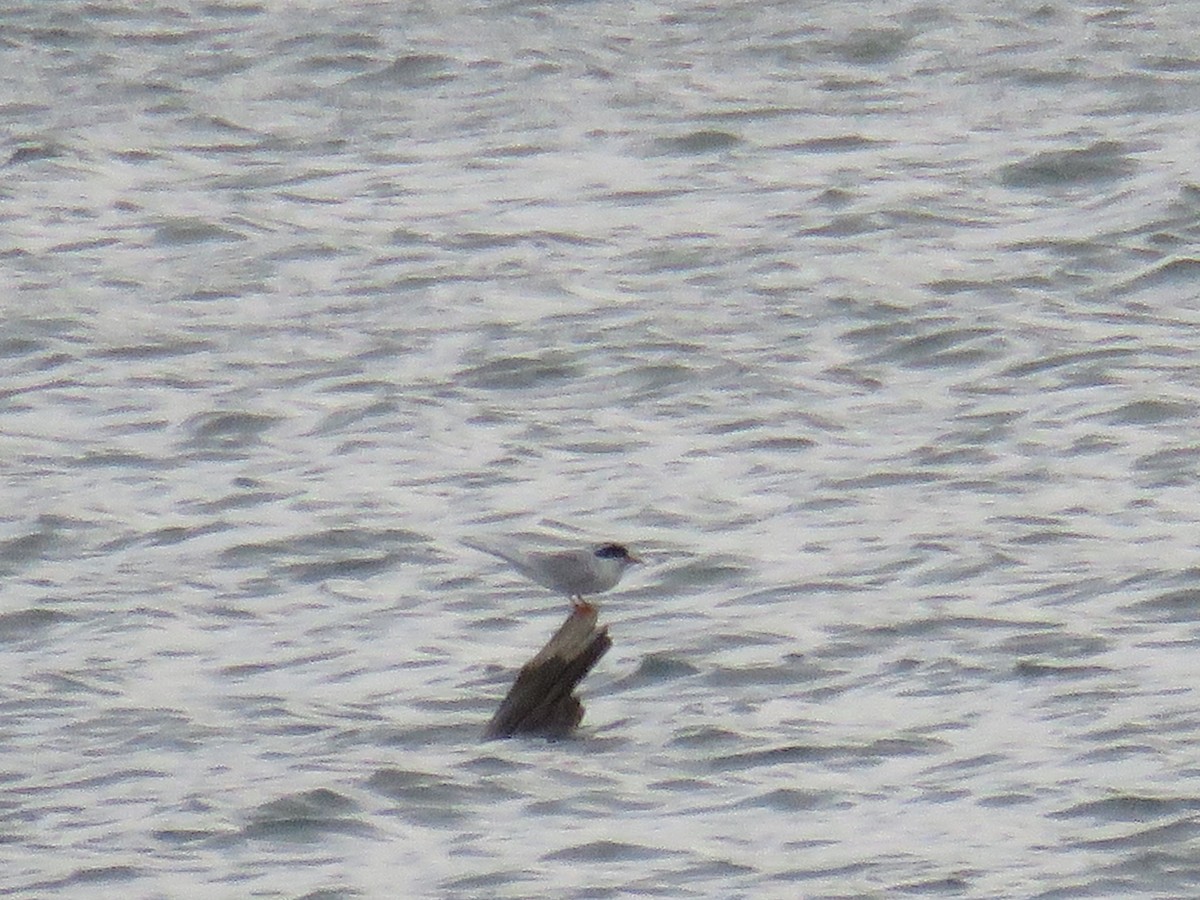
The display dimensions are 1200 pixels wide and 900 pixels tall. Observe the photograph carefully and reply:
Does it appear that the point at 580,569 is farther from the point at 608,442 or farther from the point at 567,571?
the point at 608,442

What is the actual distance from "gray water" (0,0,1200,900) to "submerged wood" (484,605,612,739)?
0.32 feet

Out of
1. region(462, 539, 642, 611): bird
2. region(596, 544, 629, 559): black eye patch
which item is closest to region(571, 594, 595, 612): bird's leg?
region(462, 539, 642, 611): bird

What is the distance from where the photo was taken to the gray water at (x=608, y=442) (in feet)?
36.5

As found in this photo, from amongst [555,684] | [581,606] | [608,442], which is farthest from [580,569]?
[608,442]

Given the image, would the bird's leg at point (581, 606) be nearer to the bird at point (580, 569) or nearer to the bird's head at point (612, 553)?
the bird at point (580, 569)

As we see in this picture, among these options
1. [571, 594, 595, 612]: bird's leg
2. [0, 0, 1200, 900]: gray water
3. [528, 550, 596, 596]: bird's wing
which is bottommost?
[0, 0, 1200, 900]: gray water

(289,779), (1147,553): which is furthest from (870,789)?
(1147,553)

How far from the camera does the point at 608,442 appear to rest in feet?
51.9

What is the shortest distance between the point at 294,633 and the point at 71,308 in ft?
18.2

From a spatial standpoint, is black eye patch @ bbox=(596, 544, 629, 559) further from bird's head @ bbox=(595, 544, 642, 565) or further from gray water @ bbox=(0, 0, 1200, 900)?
gray water @ bbox=(0, 0, 1200, 900)

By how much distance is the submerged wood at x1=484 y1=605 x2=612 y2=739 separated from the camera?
1116 centimetres

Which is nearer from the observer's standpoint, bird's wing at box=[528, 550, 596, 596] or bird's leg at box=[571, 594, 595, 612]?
bird's leg at box=[571, 594, 595, 612]

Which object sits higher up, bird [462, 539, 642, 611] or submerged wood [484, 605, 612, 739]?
bird [462, 539, 642, 611]

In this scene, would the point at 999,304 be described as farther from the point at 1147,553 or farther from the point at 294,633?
the point at 294,633
